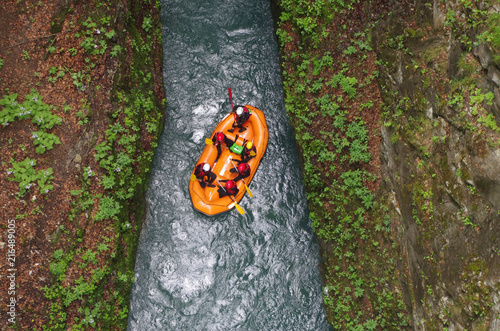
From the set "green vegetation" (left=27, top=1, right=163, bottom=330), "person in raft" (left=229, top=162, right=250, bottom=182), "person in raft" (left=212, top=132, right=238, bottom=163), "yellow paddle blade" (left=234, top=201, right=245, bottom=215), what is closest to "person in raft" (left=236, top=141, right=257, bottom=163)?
"person in raft" (left=229, top=162, right=250, bottom=182)

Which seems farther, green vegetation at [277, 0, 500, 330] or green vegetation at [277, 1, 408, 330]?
green vegetation at [277, 1, 408, 330]

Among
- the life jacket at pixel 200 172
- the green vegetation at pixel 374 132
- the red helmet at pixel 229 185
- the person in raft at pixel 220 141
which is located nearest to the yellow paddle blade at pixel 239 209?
the red helmet at pixel 229 185

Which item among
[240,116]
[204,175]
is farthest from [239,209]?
[240,116]

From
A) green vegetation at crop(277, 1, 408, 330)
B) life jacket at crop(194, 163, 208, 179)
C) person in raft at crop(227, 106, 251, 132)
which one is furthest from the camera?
person in raft at crop(227, 106, 251, 132)

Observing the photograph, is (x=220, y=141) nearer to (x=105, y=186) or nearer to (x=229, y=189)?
(x=229, y=189)

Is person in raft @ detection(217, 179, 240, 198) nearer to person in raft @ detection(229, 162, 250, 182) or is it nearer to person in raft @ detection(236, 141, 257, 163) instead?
person in raft @ detection(229, 162, 250, 182)

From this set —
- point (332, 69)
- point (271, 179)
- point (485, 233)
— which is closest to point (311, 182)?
point (271, 179)

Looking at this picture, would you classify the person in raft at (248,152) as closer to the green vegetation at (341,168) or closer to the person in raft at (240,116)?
the person in raft at (240,116)
